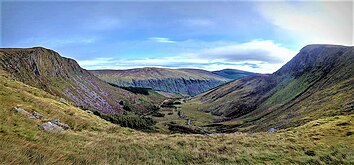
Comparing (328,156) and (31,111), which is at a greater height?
(31,111)

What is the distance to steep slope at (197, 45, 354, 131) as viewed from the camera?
317ft

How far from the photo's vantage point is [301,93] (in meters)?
136

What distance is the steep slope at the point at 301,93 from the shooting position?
96.6 metres

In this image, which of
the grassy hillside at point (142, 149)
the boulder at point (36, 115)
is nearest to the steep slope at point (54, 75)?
the boulder at point (36, 115)

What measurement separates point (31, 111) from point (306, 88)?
139 meters

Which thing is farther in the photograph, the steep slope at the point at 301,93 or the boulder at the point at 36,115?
the steep slope at the point at 301,93

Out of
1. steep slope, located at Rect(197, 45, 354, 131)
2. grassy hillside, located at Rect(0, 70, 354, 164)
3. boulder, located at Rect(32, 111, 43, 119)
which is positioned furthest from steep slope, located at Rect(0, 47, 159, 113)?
grassy hillside, located at Rect(0, 70, 354, 164)

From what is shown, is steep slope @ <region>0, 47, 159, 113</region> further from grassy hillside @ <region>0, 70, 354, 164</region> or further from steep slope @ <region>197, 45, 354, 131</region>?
grassy hillside @ <region>0, 70, 354, 164</region>

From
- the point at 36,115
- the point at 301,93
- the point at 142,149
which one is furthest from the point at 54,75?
the point at 142,149

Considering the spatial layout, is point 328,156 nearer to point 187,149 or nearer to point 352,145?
point 352,145

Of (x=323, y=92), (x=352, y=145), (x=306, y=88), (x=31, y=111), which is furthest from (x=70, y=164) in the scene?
(x=306, y=88)

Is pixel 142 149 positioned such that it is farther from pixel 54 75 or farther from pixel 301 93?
pixel 54 75

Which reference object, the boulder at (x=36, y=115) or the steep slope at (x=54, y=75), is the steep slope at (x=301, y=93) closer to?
the steep slope at (x=54, y=75)

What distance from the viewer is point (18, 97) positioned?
2977cm
